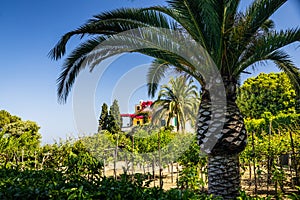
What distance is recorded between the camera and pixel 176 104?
78.0 ft

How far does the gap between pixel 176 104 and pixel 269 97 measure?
38.2 ft

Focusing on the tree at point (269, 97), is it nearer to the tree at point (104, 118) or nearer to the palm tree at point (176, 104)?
the palm tree at point (176, 104)

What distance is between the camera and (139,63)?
290 inches

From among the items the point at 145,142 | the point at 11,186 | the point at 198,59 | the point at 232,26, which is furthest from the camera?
the point at 145,142

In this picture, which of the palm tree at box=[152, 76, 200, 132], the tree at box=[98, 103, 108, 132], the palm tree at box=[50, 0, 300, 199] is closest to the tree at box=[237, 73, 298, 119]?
the palm tree at box=[152, 76, 200, 132]

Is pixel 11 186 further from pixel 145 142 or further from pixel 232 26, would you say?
pixel 145 142

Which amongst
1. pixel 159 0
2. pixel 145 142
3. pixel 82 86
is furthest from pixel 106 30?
pixel 145 142

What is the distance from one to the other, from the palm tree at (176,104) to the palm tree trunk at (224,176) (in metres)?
17.6

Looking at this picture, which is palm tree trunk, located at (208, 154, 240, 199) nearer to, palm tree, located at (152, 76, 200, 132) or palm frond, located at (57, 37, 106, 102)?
palm frond, located at (57, 37, 106, 102)

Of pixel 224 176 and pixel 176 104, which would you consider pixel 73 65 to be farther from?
pixel 176 104

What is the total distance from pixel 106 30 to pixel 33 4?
258 cm

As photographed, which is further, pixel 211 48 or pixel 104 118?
pixel 104 118

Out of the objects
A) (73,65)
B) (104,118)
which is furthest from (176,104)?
(73,65)

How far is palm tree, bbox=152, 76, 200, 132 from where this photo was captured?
77.4 feet
